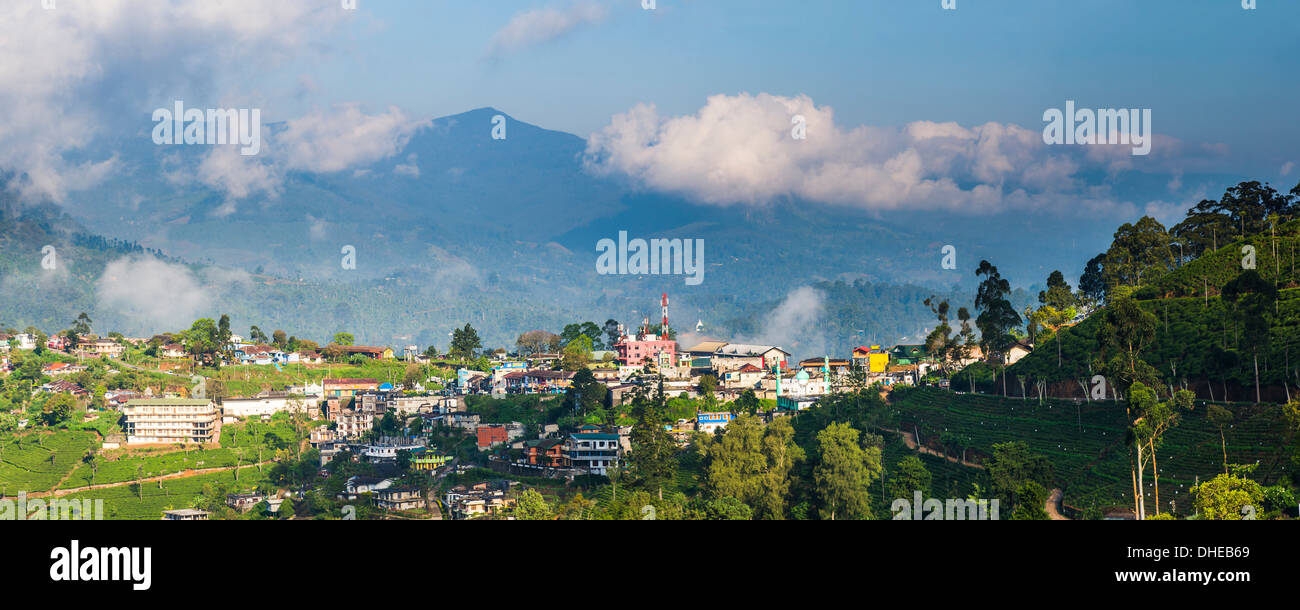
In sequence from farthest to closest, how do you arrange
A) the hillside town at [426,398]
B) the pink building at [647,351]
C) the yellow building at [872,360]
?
the pink building at [647,351]
the yellow building at [872,360]
the hillside town at [426,398]

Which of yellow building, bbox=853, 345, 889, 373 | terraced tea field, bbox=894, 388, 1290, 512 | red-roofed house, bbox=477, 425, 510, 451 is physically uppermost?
yellow building, bbox=853, 345, 889, 373

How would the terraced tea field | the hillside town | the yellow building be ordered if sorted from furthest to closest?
the yellow building, the hillside town, the terraced tea field

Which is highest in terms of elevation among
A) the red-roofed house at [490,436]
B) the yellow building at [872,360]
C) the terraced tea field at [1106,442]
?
the yellow building at [872,360]

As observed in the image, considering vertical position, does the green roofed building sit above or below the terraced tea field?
above

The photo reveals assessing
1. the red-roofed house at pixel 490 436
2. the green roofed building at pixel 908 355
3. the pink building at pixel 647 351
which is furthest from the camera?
the pink building at pixel 647 351

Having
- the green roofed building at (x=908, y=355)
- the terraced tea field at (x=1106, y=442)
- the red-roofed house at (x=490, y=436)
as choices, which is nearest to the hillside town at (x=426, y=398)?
the red-roofed house at (x=490, y=436)

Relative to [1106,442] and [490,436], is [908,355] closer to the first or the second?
[490,436]

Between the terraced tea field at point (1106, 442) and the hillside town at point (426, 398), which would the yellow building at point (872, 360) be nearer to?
the hillside town at point (426, 398)

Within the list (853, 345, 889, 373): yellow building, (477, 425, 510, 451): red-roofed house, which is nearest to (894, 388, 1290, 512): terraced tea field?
(477, 425, 510, 451): red-roofed house

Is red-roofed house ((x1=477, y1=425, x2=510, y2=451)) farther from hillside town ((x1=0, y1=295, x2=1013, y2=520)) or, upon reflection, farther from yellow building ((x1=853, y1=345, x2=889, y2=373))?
yellow building ((x1=853, y1=345, x2=889, y2=373))

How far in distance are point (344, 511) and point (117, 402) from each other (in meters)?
31.0
